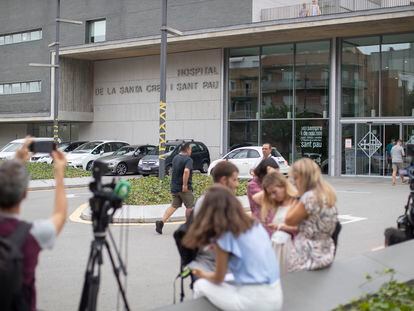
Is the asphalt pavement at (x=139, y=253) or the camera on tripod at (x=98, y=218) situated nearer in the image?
the camera on tripod at (x=98, y=218)

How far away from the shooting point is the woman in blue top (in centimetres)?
382

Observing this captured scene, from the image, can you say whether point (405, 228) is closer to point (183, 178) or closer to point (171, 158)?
point (183, 178)

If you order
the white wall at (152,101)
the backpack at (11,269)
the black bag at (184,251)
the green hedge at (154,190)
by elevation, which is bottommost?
the green hedge at (154,190)

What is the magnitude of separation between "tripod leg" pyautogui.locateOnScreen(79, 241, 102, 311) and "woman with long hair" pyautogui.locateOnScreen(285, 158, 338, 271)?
6.67 feet

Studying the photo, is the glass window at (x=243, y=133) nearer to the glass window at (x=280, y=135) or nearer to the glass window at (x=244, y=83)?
the glass window at (x=244, y=83)

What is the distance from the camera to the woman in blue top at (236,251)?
3.82 m

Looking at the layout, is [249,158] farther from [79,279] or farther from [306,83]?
[79,279]

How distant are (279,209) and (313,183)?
1.88 feet

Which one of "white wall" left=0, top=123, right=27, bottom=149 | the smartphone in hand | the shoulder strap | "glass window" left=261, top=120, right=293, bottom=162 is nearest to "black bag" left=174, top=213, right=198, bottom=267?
the smartphone in hand

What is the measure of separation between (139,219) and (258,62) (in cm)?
1784

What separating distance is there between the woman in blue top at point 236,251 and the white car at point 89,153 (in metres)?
23.2

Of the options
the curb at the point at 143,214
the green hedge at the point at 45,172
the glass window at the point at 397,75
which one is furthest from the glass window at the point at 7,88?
the curb at the point at 143,214

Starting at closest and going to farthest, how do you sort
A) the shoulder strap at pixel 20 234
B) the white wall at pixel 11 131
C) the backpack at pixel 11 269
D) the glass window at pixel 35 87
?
the backpack at pixel 11 269
the shoulder strap at pixel 20 234
the glass window at pixel 35 87
the white wall at pixel 11 131

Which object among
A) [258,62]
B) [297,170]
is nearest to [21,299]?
[297,170]
